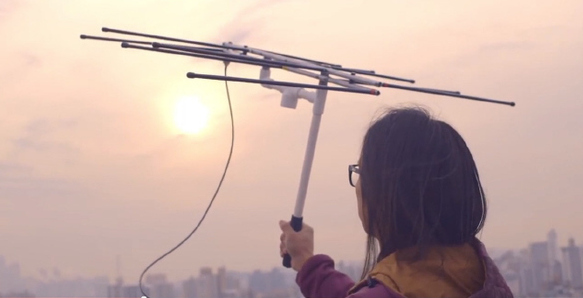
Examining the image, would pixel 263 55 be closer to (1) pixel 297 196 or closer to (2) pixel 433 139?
(1) pixel 297 196

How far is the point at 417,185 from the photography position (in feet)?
6.18

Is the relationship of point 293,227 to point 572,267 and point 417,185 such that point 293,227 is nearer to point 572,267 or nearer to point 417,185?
point 417,185

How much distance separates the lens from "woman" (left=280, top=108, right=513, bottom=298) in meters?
1.85

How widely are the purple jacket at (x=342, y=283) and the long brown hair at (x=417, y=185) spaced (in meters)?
0.11

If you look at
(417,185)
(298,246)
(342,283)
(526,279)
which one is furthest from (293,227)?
(526,279)

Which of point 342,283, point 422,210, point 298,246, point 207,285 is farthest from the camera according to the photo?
point 207,285

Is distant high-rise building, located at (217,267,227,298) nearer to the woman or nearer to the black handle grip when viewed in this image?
the black handle grip

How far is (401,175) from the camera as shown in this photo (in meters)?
1.88

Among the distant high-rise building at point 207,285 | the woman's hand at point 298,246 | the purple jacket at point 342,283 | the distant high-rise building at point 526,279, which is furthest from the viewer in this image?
the distant high-rise building at point 526,279

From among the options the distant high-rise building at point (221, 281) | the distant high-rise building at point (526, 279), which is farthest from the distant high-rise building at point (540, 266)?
the distant high-rise building at point (221, 281)

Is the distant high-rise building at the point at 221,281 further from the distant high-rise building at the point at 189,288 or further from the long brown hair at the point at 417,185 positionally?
the long brown hair at the point at 417,185

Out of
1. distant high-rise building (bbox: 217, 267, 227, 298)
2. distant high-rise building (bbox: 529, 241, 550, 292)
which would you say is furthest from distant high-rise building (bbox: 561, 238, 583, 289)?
distant high-rise building (bbox: 217, 267, 227, 298)

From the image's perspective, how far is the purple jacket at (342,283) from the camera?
1.80 metres

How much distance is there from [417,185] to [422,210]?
0.06m
